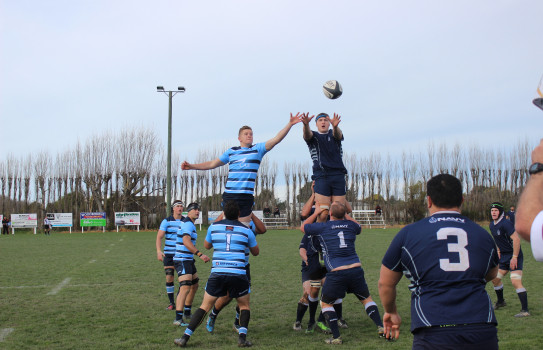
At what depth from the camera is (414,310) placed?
361 cm

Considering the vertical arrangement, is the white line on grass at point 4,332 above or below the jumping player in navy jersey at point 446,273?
below

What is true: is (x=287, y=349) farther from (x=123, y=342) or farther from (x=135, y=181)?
(x=135, y=181)

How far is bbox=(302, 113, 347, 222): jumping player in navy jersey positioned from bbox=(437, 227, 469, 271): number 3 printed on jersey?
471cm

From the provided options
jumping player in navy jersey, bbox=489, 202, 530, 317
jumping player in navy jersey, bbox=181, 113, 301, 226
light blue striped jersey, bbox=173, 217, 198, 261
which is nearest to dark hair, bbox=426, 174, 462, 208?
jumping player in navy jersey, bbox=181, 113, 301, 226

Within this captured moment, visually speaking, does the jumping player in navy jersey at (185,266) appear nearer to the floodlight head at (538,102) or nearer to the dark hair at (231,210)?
the dark hair at (231,210)

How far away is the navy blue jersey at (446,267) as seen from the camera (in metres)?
3.43

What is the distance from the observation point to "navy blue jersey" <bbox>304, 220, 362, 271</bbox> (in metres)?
7.36

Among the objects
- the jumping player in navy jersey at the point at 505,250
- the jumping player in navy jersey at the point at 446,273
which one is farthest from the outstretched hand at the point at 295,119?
the jumping player in navy jersey at the point at 505,250

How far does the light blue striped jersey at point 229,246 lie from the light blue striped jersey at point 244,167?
825 millimetres

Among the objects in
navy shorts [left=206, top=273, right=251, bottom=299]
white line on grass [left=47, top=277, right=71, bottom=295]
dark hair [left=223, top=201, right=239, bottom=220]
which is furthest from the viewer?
white line on grass [left=47, top=277, right=71, bottom=295]

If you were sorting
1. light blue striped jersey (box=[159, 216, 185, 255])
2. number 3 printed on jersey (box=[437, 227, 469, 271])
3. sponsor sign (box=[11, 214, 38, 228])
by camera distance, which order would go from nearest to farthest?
number 3 printed on jersey (box=[437, 227, 469, 271])
light blue striped jersey (box=[159, 216, 185, 255])
sponsor sign (box=[11, 214, 38, 228])

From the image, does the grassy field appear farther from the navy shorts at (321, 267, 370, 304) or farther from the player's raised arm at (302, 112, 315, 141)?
the player's raised arm at (302, 112, 315, 141)

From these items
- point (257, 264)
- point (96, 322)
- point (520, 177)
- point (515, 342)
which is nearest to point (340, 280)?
point (515, 342)

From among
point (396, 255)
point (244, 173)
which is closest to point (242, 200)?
point (244, 173)
